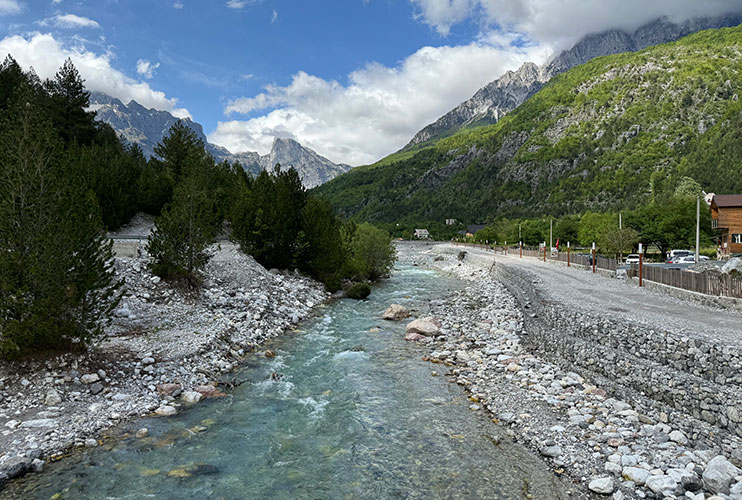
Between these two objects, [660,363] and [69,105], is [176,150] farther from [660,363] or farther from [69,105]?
[660,363]

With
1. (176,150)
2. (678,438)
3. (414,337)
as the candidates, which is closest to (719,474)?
(678,438)

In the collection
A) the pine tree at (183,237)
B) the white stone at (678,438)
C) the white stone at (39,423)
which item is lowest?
the white stone at (678,438)

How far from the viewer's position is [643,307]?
62.7 ft

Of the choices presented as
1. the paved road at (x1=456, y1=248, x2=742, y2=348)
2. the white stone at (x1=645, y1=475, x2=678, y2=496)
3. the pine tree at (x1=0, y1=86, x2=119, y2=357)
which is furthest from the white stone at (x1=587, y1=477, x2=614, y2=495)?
the pine tree at (x1=0, y1=86, x2=119, y2=357)

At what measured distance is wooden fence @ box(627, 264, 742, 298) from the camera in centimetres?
1786

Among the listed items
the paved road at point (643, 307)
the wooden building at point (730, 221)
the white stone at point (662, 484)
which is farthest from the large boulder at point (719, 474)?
the wooden building at point (730, 221)

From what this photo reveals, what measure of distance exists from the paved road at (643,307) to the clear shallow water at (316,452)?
26.7 ft

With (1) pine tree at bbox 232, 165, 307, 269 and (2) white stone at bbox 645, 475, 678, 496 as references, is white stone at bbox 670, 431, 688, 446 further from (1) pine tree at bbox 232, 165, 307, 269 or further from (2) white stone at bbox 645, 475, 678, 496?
(1) pine tree at bbox 232, 165, 307, 269

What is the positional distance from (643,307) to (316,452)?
653 inches

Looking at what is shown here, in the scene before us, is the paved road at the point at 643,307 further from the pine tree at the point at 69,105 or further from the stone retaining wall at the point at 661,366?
the pine tree at the point at 69,105

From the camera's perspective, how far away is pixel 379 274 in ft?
156

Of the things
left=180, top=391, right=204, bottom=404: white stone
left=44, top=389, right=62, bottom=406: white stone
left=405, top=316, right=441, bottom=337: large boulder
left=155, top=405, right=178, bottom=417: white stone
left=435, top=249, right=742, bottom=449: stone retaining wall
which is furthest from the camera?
left=405, top=316, right=441, bottom=337: large boulder

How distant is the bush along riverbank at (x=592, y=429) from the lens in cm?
796

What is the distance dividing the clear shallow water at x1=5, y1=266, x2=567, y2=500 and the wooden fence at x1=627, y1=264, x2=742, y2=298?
13374 millimetres
